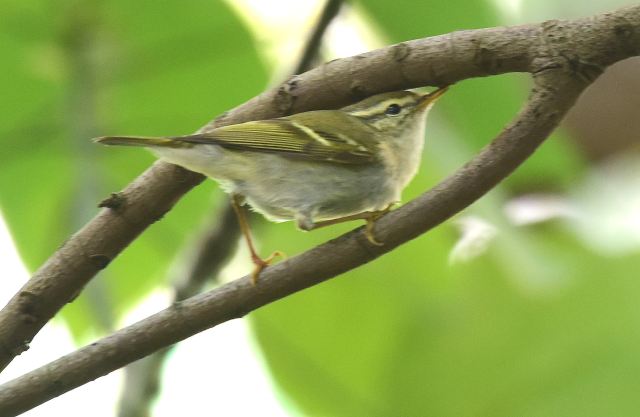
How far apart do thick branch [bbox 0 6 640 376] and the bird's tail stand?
0.07m

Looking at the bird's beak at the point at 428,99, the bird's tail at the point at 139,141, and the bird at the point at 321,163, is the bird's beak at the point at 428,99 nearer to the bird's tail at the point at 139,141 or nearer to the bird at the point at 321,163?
the bird at the point at 321,163

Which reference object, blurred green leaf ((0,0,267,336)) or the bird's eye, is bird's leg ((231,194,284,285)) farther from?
the bird's eye

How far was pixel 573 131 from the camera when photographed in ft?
4.51

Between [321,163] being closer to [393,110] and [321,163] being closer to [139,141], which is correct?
[393,110]

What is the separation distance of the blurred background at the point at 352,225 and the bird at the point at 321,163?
55mm

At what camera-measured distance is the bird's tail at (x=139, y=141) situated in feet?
3.95

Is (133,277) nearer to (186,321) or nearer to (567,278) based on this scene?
(186,321)

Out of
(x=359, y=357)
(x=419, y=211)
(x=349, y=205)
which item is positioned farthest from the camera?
(x=349, y=205)

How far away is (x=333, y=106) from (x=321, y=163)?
0.50 meters

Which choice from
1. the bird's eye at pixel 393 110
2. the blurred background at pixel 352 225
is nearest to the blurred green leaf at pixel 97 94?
the blurred background at pixel 352 225

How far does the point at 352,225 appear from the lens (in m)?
1.47

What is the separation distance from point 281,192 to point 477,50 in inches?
23.8

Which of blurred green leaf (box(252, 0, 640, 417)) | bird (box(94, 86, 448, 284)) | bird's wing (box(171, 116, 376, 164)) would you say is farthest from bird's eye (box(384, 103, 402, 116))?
blurred green leaf (box(252, 0, 640, 417))

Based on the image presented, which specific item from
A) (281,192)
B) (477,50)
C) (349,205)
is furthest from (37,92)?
(477,50)
